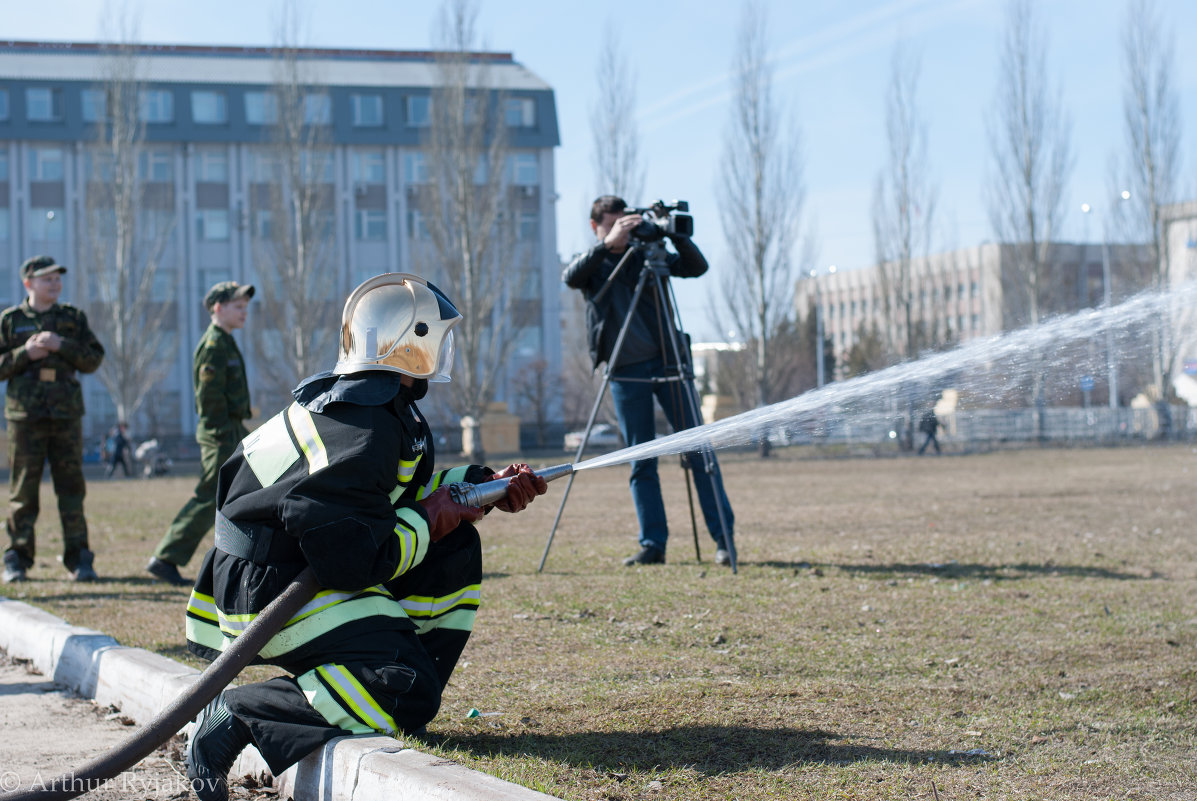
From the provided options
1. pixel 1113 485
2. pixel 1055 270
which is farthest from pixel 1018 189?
pixel 1113 485

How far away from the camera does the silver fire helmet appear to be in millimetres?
3367

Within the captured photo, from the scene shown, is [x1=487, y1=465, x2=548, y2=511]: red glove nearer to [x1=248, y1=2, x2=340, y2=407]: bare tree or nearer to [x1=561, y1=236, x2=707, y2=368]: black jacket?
[x1=561, y1=236, x2=707, y2=368]: black jacket

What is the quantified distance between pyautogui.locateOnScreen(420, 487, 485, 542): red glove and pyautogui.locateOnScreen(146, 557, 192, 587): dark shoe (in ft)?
14.4

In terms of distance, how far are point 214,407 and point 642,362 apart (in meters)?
3.01

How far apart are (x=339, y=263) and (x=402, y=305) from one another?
50.7m

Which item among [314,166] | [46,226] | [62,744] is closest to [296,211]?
[314,166]

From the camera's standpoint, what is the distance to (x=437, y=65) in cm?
3612

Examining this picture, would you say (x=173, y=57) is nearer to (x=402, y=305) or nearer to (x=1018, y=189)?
(x=1018, y=189)

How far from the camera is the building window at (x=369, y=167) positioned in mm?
52781

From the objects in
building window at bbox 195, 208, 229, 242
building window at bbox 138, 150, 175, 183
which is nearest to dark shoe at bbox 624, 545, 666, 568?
building window at bbox 195, 208, 229, 242

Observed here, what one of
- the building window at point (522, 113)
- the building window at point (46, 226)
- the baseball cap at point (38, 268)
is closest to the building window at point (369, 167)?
the building window at point (522, 113)

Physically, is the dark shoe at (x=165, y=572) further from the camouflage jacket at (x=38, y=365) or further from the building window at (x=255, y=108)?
the building window at (x=255, y=108)

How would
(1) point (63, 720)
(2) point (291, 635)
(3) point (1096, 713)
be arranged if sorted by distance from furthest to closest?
(1) point (63, 720) < (3) point (1096, 713) < (2) point (291, 635)

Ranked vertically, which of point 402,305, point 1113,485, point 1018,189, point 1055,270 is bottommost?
point 1113,485
